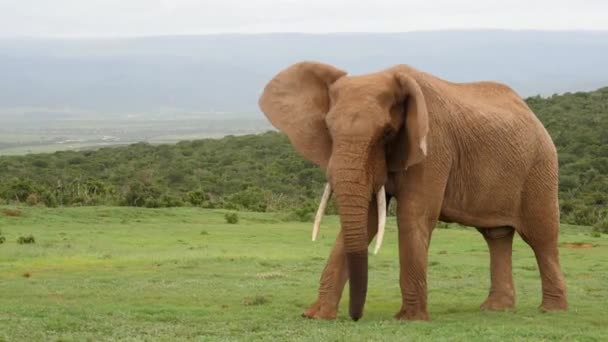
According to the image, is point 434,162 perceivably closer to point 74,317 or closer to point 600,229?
point 74,317

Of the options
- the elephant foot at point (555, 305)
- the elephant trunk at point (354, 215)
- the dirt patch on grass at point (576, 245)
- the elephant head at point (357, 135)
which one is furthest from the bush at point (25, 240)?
the elephant trunk at point (354, 215)

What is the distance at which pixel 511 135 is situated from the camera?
14.2m

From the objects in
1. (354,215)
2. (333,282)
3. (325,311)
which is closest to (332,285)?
(333,282)

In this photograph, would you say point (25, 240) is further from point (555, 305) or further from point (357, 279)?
point (357, 279)

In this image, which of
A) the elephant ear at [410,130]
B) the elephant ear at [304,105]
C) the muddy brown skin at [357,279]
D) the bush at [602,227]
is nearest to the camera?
the muddy brown skin at [357,279]

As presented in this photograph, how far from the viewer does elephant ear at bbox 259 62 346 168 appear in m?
12.6

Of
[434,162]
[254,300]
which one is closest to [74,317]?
[254,300]

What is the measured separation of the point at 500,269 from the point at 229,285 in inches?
181

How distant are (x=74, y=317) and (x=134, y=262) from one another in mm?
9350

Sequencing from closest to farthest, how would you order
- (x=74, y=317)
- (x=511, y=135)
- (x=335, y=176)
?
1. (x=335, y=176)
2. (x=74, y=317)
3. (x=511, y=135)

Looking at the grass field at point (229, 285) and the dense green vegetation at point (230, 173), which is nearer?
the grass field at point (229, 285)

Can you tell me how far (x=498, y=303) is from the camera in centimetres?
1495

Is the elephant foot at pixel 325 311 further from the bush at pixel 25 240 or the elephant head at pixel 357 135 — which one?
the bush at pixel 25 240

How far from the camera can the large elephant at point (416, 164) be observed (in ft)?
38.8
